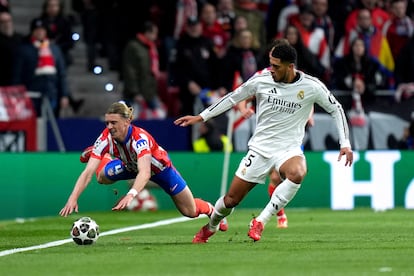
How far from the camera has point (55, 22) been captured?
24500 mm

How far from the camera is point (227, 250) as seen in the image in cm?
1323

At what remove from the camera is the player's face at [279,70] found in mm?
14164

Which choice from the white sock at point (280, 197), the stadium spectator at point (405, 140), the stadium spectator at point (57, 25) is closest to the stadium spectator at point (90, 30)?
the stadium spectator at point (57, 25)

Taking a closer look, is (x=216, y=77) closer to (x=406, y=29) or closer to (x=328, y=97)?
(x=406, y=29)

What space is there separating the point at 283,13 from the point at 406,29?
A: 8.07 ft

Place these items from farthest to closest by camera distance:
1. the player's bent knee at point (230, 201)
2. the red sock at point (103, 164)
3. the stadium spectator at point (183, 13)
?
the stadium spectator at point (183, 13) → the red sock at point (103, 164) → the player's bent knee at point (230, 201)

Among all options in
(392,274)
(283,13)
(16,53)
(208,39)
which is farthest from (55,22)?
(392,274)

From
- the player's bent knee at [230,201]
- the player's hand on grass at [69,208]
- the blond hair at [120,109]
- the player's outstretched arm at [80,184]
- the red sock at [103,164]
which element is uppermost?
the blond hair at [120,109]

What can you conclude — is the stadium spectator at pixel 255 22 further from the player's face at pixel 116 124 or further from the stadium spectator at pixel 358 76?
the player's face at pixel 116 124

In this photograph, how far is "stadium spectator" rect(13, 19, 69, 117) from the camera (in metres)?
23.5

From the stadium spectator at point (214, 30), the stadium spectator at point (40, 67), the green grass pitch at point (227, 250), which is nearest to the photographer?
the green grass pitch at point (227, 250)

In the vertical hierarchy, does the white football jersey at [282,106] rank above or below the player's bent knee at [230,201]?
above

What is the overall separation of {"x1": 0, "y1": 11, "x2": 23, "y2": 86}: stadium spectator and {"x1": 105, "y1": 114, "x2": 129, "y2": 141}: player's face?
9246mm

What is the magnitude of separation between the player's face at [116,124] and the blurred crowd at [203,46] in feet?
28.5
